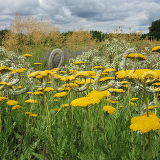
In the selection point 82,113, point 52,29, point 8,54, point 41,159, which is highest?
point 52,29

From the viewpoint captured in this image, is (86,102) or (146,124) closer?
(146,124)

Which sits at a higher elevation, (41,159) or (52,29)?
(52,29)

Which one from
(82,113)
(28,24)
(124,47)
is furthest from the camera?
(28,24)

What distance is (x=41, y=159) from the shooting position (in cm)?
227

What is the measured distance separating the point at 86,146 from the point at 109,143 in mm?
197

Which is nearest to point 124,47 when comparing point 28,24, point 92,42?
point 92,42

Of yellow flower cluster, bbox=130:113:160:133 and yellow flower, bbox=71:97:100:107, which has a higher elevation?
yellow flower, bbox=71:97:100:107

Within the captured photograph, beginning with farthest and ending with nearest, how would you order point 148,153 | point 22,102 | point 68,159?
point 22,102 < point 68,159 < point 148,153

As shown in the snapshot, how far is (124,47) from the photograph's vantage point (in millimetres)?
8266

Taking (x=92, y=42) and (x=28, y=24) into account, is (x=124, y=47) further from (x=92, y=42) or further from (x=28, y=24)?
(x=28, y=24)

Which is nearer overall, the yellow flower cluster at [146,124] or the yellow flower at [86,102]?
the yellow flower cluster at [146,124]

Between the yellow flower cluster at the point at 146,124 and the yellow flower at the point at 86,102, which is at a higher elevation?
the yellow flower at the point at 86,102

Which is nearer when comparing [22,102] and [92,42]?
[22,102]

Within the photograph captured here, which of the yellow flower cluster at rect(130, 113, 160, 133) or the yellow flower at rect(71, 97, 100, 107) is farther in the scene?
the yellow flower at rect(71, 97, 100, 107)
